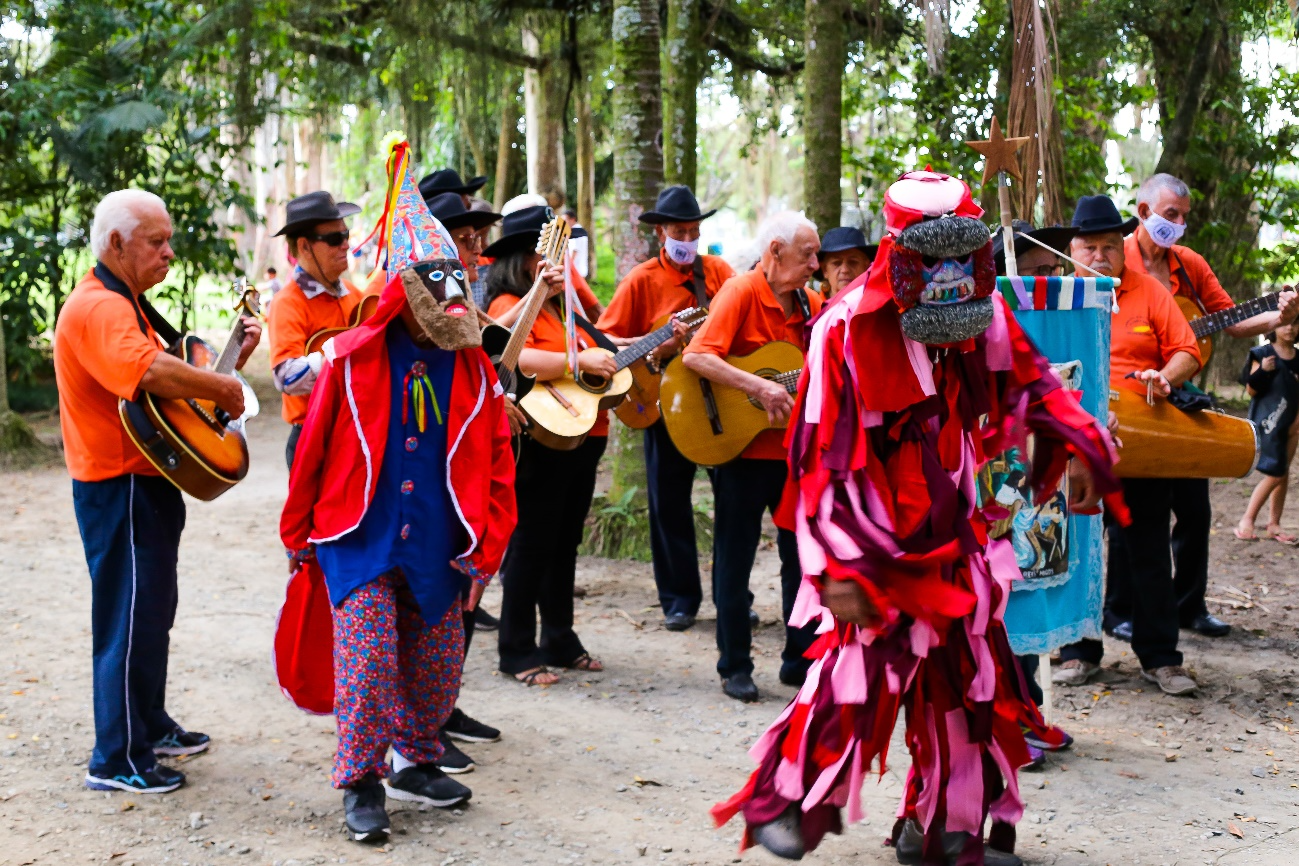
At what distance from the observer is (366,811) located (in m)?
4.39

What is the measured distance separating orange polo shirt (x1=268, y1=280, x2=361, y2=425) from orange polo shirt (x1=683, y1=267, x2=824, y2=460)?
61.7 inches

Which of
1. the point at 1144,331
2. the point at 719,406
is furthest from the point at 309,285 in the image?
the point at 1144,331

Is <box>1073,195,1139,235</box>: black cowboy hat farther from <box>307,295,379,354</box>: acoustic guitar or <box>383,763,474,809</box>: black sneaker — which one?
<box>383,763,474,809</box>: black sneaker

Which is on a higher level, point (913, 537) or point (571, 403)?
point (571, 403)

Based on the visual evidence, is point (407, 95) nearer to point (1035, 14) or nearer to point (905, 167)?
point (905, 167)

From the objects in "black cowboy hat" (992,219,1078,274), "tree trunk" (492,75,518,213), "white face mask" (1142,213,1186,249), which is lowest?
"black cowboy hat" (992,219,1078,274)

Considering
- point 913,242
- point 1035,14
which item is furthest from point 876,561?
point 1035,14

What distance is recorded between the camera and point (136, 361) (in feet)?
14.5

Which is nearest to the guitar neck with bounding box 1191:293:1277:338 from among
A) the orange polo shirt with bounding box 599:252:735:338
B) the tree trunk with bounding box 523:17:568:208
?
the orange polo shirt with bounding box 599:252:735:338

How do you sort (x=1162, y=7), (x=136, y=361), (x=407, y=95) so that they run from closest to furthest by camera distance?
(x=136, y=361) → (x=1162, y=7) → (x=407, y=95)

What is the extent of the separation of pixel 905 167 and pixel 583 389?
726 cm

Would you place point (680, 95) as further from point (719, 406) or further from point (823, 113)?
point (719, 406)

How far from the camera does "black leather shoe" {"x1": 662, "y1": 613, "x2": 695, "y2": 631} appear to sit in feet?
23.8

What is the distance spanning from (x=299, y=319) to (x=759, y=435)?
2090mm
